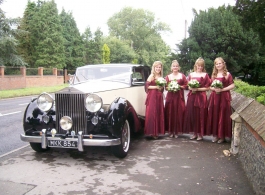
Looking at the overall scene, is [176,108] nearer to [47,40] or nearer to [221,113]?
[221,113]

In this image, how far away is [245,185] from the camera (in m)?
3.94

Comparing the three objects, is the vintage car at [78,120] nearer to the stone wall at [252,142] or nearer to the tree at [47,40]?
the stone wall at [252,142]

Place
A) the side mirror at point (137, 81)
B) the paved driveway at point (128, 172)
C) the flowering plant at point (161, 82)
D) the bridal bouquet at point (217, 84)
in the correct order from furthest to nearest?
the side mirror at point (137, 81), the flowering plant at point (161, 82), the bridal bouquet at point (217, 84), the paved driveway at point (128, 172)

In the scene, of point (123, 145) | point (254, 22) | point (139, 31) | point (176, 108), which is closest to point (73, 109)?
point (123, 145)

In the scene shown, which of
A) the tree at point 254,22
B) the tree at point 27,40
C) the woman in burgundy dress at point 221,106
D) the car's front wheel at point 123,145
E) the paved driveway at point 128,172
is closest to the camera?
the paved driveway at point 128,172

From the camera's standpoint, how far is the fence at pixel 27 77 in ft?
90.7

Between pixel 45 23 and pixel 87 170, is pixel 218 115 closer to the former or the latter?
pixel 87 170

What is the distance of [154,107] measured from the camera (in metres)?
6.42

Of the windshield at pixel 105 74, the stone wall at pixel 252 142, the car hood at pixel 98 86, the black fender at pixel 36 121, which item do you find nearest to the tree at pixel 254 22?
the windshield at pixel 105 74

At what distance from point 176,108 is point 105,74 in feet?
6.40

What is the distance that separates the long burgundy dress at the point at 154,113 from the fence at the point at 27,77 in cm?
2419

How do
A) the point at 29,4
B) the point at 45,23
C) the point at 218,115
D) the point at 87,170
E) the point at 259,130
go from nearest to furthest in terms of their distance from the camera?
the point at 259,130, the point at 87,170, the point at 218,115, the point at 45,23, the point at 29,4

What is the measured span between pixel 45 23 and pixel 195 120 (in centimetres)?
4029

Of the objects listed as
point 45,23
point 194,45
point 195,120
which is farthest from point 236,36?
→ point 45,23
